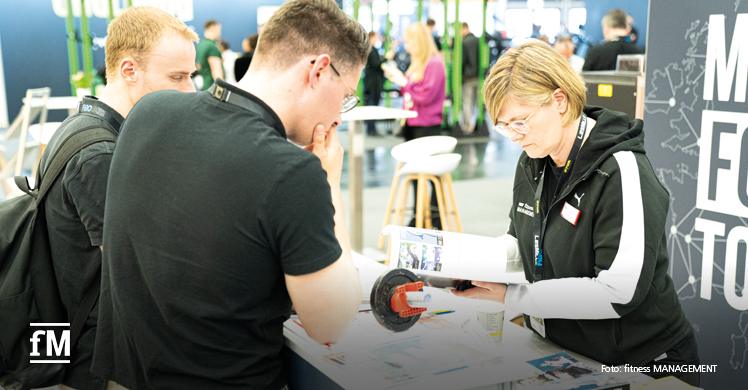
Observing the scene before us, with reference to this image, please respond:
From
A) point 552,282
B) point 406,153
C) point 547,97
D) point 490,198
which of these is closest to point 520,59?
point 547,97

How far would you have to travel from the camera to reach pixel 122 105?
85.9 inches

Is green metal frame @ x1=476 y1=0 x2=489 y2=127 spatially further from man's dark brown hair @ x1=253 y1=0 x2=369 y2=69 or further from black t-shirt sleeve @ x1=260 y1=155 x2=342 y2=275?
black t-shirt sleeve @ x1=260 y1=155 x2=342 y2=275

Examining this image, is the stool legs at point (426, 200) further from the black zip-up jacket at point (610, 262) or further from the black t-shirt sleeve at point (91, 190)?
the black t-shirt sleeve at point (91, 190)

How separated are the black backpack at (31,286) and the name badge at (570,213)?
1221 millimetres

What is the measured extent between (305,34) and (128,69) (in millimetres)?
916

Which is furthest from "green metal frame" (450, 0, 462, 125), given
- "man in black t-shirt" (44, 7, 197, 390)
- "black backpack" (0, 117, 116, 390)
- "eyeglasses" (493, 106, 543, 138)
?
"black backpack" (0, 117, 116, 390)

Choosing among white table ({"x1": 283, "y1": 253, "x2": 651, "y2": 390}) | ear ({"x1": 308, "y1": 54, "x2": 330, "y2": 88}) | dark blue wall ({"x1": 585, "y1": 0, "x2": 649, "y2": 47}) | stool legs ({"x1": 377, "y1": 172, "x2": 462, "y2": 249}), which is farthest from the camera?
dark blue wall ({"x1": 585, "y1": 0, "x2": 649, "y2": 47})

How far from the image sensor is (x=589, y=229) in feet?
6.44

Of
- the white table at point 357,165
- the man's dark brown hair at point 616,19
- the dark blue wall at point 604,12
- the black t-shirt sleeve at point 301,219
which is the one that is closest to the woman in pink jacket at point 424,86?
the white table at point 357,165

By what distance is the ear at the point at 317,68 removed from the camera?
153 centimetres

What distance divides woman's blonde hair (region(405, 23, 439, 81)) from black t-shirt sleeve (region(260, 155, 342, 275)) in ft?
20.2

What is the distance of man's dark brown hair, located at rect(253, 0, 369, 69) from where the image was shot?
153 centimetres

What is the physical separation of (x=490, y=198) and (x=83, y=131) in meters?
6.17

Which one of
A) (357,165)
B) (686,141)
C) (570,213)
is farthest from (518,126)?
(357,165)
